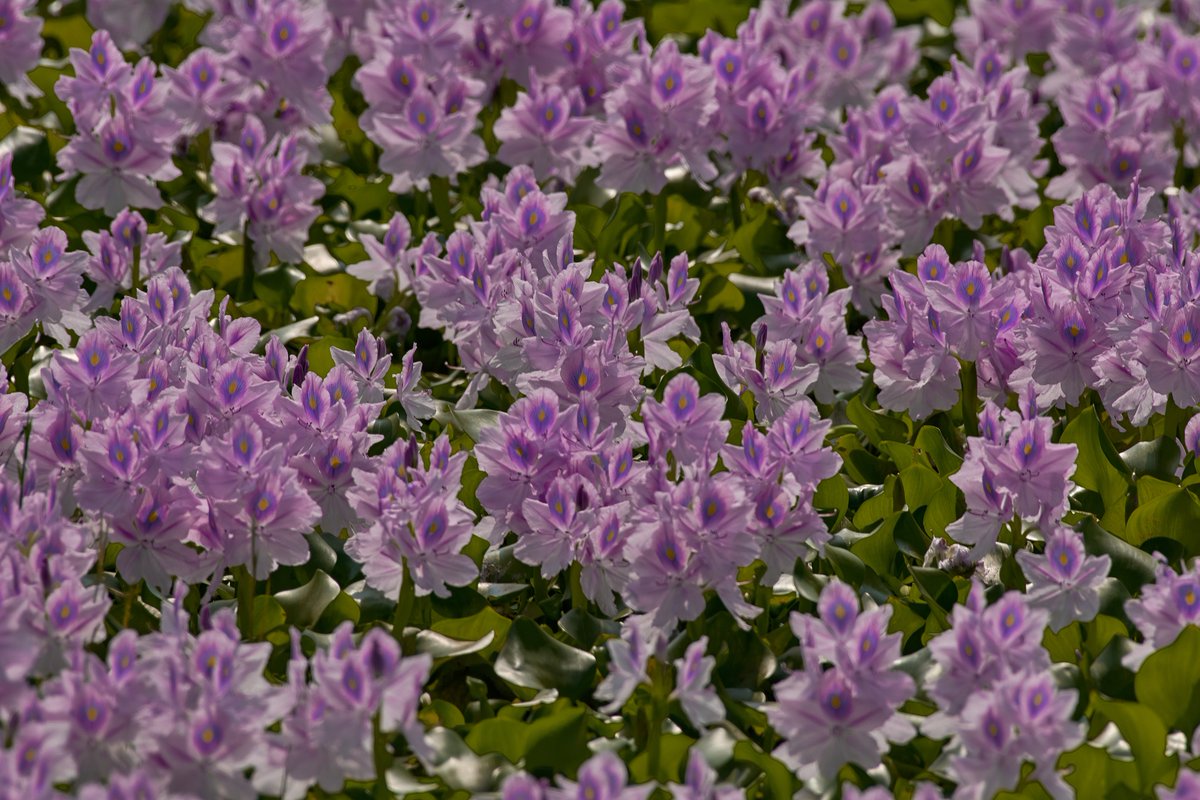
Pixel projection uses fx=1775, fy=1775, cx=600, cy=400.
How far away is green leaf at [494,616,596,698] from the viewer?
387cm

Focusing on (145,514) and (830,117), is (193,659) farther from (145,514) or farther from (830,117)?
(830,117)

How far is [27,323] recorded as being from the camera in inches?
177

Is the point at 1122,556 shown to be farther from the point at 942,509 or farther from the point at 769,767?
the point at 769,767

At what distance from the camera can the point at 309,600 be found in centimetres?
407

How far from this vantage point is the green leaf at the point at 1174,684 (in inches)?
141

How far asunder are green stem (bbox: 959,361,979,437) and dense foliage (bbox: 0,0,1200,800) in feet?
0.04

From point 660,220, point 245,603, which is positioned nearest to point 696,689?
point 245,603

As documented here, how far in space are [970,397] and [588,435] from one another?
1268 mm

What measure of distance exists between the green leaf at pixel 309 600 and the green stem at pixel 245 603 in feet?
0.43

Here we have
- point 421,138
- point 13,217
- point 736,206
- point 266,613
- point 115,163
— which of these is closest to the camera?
point 266,613

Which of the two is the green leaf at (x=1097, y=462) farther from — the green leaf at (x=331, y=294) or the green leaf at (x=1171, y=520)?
the green leaf at (x=331, y=294)

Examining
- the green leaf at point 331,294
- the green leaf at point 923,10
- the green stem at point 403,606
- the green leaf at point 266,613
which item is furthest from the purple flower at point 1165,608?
the green leaf at point 923,10

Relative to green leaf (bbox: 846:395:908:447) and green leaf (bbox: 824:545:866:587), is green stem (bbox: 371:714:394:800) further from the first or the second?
green leaf (bbox: 846:395:908:447)

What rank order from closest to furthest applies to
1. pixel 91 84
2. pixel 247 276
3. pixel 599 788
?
1. pixel 599 788
2. pixel 91 84
3. pixel 247 276
